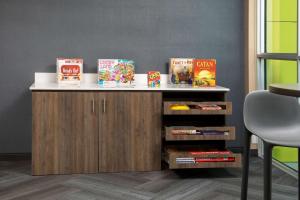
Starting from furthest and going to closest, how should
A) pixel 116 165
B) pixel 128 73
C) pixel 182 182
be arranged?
pixel 128 73, pixel 116 165, pixel 182 182

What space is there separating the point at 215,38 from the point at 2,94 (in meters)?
2.02

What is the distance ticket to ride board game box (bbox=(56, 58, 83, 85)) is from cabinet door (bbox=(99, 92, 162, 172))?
380mm

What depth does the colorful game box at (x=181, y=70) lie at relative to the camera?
13.4ft

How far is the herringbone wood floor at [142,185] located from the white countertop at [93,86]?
0.68 meters

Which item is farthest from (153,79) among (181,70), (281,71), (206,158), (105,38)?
(281,71)

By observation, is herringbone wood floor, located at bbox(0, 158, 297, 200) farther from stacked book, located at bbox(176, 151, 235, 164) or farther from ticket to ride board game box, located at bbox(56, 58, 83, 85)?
ticket to ride board game box, located at bbox(56, 58, 83, 85)

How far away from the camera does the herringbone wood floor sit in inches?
122

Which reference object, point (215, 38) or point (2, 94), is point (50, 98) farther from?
point (215, 38)

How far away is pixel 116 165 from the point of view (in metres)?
3.68

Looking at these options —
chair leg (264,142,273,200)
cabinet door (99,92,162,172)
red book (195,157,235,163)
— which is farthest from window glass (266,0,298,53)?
chair leg (264,142,273,200)

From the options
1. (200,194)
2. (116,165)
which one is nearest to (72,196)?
(116,165)

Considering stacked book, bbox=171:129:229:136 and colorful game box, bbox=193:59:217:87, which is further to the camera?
colorful game box, bbox=193:59:217:87

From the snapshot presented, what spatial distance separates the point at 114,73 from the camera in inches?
155

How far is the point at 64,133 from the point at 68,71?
0.57m
